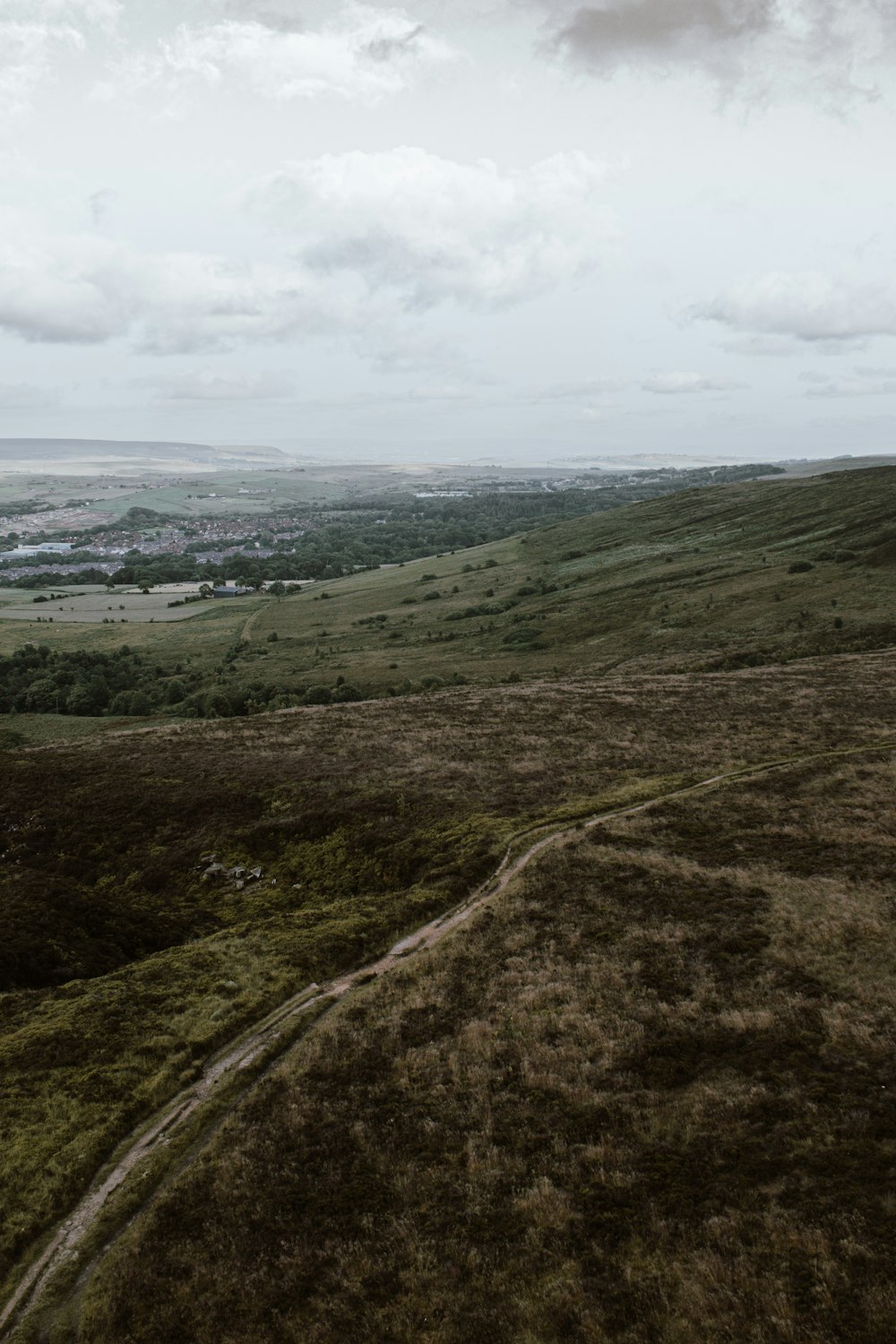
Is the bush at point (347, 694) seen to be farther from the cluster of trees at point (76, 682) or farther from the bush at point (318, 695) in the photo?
the cluster of trees at point (76, 682)

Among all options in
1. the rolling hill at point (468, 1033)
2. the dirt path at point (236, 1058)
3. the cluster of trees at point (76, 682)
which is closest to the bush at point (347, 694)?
the cluster of trees at point (76, 682)

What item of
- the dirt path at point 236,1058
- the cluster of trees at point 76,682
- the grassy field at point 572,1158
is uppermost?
the grassy field at point 572,1158

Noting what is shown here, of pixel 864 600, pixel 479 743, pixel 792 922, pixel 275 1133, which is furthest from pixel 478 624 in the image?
pixel 275 1133

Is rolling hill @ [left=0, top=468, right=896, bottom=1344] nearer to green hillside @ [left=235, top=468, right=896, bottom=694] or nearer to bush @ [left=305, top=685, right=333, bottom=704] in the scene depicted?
bush @ [left=305, top=685, right=333, bottom=704]

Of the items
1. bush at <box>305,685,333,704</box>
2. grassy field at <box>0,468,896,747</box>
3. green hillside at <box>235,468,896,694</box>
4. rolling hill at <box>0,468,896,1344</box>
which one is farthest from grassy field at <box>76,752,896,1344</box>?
bush at <box>305,685,333,704</box>

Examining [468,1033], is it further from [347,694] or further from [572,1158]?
[347,694]

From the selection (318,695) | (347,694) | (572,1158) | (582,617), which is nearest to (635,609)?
(582,617)

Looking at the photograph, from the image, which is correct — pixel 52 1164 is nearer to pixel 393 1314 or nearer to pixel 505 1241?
pixel 393 1314
